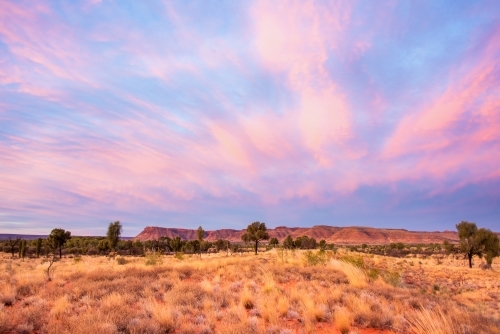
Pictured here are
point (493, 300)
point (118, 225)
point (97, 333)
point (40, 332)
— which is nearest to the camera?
point (97, 333)

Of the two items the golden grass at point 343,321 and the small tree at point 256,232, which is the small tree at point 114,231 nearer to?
the small tree at point 256,232

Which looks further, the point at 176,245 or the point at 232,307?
the point at 176,245

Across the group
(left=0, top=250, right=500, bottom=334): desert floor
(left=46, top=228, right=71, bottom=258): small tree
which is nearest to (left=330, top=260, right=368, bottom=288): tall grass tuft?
(left=0, top=250, right=500, bottom=334): desert floor

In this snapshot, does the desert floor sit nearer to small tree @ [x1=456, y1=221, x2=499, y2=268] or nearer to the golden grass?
the golden grass

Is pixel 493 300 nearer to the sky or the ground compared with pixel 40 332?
nearer to the ground

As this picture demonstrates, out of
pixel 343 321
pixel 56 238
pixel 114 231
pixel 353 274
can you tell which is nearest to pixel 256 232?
pixel 114 231

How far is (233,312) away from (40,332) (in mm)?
5014

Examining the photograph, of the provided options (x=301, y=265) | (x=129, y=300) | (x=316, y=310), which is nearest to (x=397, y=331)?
(x=316, y=310)

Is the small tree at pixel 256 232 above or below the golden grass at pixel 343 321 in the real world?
above

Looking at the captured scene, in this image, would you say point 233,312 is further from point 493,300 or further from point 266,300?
point 493,300

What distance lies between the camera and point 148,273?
52.6ft

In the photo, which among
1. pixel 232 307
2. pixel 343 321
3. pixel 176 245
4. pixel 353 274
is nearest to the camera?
pixel 343 321

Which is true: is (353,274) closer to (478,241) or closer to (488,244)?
(478,241)

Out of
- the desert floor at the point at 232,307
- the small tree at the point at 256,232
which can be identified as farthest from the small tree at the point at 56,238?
the desert floor at the point at 232,307
